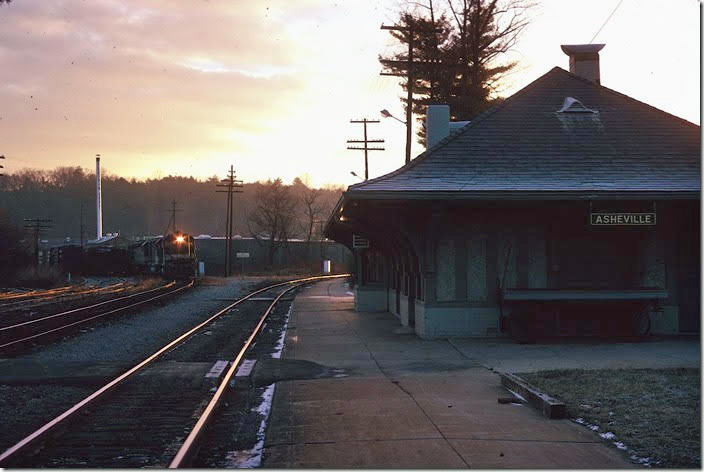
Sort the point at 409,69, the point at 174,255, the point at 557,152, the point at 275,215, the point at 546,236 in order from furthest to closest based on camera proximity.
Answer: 1. the point at 275,215
2. the point at 174,255
3. the point at 409,69
4. the point at 557,152
5. the point at 546,236

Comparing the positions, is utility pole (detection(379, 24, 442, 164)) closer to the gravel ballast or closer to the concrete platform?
the gravel ballast

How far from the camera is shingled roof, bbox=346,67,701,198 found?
15750 mm

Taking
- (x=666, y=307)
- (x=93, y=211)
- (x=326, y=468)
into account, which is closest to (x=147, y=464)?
(x=326, y=468)

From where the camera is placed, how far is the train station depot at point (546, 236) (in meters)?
15.5

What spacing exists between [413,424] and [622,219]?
9088 millimetres

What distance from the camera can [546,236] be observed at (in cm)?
1664

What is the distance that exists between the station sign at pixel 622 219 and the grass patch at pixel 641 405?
466cm

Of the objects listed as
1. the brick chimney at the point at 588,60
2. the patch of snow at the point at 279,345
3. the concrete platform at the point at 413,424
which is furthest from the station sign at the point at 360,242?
the concrete platform at the point at 413,424

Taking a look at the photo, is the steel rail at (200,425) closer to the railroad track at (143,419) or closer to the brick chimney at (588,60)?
the railroad track at (143,419)

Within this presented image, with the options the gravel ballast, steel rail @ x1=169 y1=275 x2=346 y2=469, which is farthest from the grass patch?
the gravel ballast

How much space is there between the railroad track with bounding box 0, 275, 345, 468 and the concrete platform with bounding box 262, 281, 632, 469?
0.89 m

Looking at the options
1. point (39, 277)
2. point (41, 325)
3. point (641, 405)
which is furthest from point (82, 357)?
point (39, 277)

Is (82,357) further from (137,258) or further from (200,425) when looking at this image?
(137,258)

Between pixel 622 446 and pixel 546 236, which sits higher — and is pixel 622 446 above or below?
below
